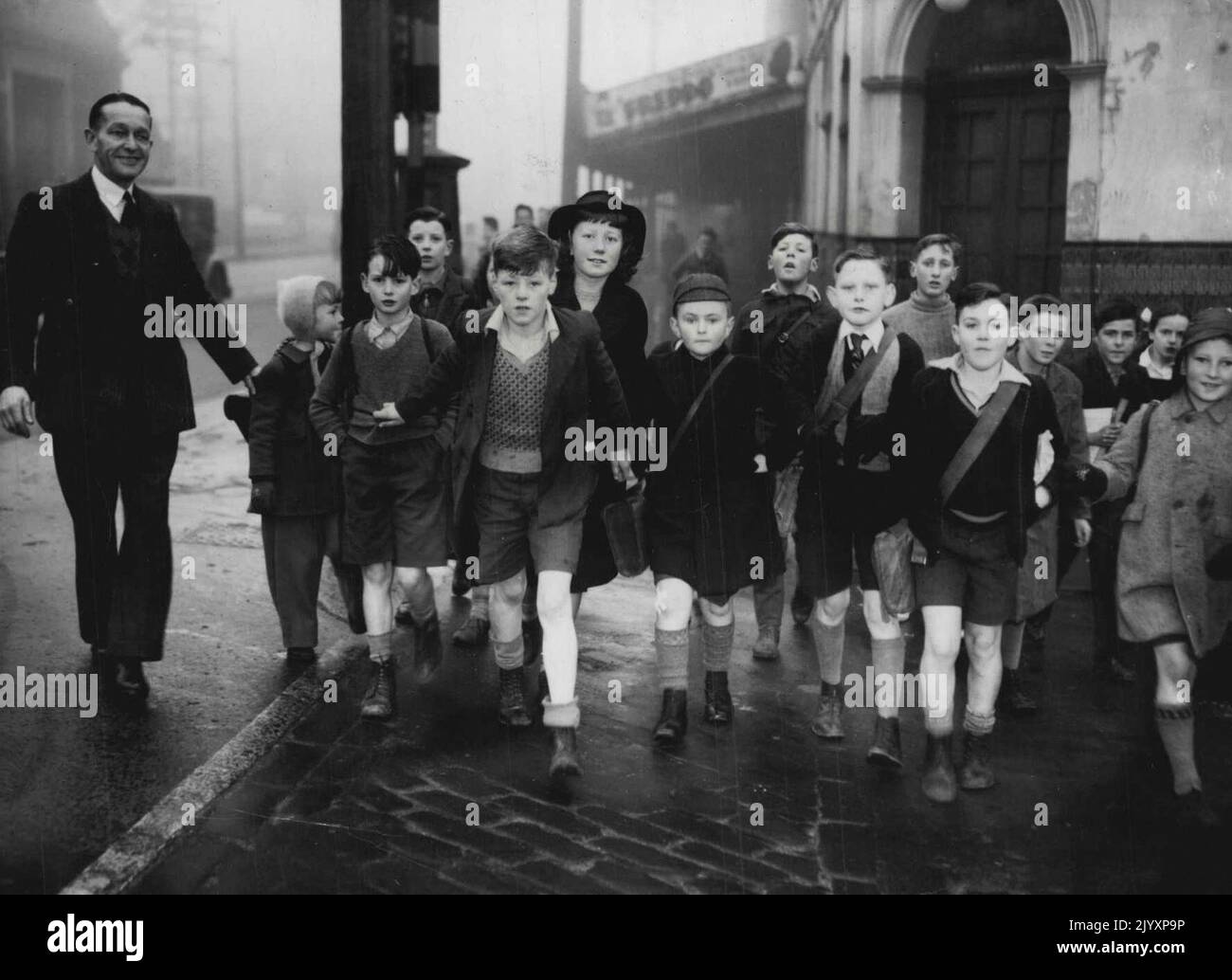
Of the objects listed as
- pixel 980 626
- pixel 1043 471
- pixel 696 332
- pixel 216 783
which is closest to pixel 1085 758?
pixel 980 626

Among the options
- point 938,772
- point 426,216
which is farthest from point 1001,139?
point 938,772

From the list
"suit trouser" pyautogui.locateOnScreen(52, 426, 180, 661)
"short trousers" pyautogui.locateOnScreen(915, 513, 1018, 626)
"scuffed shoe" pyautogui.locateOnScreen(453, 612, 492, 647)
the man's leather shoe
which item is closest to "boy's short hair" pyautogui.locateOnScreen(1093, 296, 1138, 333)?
"short trousers" pyautogui.locateOnScreen(915, 513, 1018, 626)

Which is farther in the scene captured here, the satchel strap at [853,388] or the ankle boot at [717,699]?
the ankle boot at [717,699]

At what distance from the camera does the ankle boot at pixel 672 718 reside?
523 centimetres

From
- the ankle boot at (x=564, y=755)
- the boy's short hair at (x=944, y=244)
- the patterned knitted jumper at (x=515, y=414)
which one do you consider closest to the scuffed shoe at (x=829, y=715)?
the ankle boot at (x=564, y=755)

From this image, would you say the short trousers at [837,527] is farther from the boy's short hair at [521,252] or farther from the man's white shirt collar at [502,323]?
the boy's short hair at [521,252]

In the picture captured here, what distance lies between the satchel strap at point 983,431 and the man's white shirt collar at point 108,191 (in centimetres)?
337

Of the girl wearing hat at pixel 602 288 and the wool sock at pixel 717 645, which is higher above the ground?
the girl wearing hat at pixel 602 288

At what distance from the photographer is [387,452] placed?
555 centimetres

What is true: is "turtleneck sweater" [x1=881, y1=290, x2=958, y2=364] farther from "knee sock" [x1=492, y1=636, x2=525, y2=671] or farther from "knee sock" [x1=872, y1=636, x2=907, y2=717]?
"knee sock" [x1=492, y1=636, x2=525, y2=671]

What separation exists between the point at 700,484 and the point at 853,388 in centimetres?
65

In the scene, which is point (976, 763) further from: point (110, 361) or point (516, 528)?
point (110, 361)
